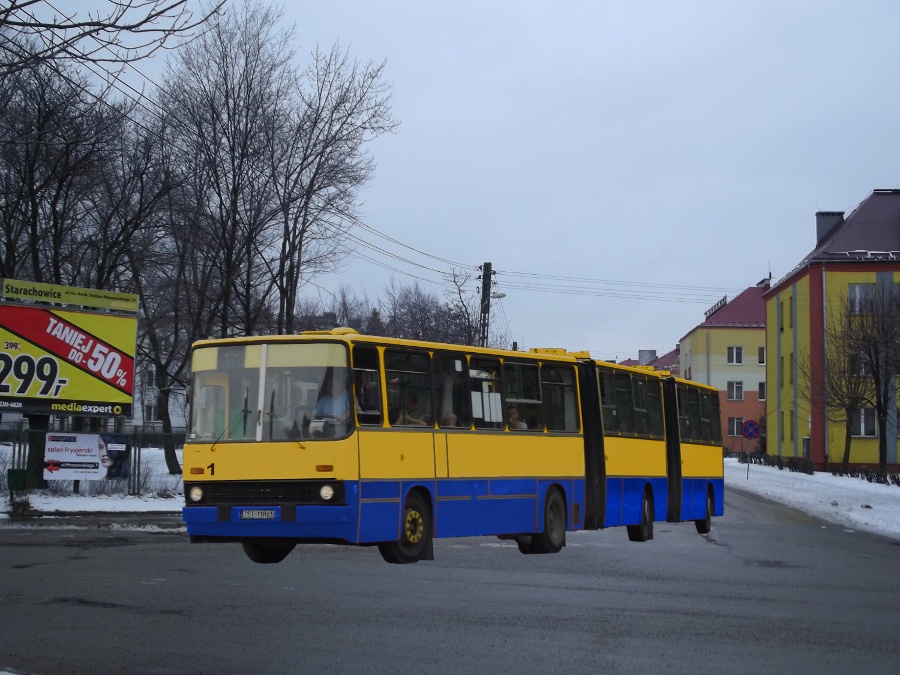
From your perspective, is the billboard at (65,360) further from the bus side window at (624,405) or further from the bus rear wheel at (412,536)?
the bus rear wheel at (412,536)

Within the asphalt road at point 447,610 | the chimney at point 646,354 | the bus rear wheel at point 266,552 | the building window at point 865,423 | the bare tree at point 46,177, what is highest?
the chimney at point 646,354

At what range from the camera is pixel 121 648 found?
9555mm

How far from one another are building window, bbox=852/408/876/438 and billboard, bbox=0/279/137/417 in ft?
143

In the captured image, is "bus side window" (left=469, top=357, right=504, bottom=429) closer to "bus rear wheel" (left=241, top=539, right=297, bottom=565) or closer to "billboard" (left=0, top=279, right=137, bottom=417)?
"bus rear wheel" (left=241, top=539, right=297, bottom=565)

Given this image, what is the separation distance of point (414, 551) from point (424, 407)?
1.40 metres

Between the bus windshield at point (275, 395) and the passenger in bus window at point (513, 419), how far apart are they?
2485 mm

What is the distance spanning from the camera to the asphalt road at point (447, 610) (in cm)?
915

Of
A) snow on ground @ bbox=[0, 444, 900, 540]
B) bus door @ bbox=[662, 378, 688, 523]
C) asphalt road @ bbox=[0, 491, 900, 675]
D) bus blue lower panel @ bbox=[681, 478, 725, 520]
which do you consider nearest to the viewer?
asphalt road @ bbox=[0, 491, 900, 675]

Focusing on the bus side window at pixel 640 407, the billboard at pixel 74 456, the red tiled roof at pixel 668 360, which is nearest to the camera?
the bus side window at pixel 640 407

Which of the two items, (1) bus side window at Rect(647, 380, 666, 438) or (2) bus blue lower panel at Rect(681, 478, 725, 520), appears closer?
(1) bus side window at Rect(647, 380, 666, 438)

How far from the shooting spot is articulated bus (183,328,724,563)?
1027 cm

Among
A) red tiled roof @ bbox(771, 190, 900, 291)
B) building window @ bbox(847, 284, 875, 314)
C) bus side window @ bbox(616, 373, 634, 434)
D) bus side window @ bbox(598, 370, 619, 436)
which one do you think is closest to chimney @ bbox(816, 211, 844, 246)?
red tiled roof @ bbox(771, 190, 900, 291)

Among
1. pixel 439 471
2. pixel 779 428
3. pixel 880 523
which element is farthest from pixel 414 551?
pixel 779 428

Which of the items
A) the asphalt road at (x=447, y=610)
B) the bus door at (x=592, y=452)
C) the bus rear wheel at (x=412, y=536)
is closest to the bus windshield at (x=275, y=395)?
the bus rear wheel at (x=412, y=536)
